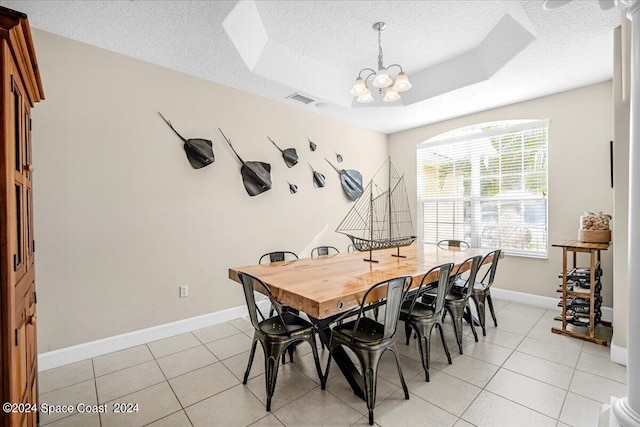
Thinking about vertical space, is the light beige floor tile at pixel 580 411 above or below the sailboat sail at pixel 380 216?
below

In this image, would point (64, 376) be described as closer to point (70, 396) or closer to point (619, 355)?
point (70, 396)

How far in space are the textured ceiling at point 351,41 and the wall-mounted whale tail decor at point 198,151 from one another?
28.1 inches

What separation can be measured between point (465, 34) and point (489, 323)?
3.06 meters

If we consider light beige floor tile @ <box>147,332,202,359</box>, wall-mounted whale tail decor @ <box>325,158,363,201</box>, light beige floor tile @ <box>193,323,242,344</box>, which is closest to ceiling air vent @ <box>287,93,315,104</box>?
wall-mounted whale tail decor @ <box>325,158,363,201</box>

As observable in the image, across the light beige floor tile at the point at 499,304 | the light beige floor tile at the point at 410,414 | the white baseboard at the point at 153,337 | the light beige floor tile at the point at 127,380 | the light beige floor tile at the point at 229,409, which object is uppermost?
the white baseboard at the point at 153,337

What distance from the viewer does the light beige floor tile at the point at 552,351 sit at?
252 centimetres

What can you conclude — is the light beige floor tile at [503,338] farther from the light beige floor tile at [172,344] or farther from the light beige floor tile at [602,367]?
the light beige floor tile at [172,344]

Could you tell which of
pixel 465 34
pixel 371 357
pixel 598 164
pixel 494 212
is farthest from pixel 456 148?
pixel 371 357

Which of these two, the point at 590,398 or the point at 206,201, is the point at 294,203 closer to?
the point at 206,201

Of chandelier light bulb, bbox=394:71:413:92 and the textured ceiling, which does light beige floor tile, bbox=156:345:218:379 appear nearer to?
the textured ceiling

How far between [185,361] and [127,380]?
424 mm

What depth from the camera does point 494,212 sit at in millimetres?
4332

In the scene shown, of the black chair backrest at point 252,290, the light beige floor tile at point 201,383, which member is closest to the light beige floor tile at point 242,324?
the light beige floor tile at point 201,383

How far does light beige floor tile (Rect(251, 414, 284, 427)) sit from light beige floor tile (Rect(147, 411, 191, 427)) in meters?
0.41
